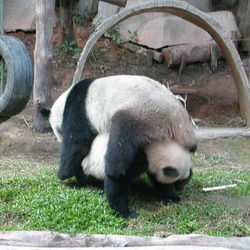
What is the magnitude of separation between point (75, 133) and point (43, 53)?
371cm

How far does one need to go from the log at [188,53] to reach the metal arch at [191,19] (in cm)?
242

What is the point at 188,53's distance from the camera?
12055 mm

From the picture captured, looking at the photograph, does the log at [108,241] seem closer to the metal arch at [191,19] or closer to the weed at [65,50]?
the metal arch at [191,19]

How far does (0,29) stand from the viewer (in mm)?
8250

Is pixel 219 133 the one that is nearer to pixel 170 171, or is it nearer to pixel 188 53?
pixel 188 53

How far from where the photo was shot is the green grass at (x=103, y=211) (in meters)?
5.01

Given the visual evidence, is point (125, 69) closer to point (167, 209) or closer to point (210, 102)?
point (210, 102)

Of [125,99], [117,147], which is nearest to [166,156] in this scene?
[117,147]

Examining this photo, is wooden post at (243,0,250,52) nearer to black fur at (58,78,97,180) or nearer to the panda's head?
black fur at (58,78,97,180)

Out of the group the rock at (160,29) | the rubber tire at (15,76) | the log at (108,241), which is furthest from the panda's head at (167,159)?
the rock at (160,29)

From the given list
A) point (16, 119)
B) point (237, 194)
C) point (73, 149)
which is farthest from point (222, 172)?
point (16, 119)

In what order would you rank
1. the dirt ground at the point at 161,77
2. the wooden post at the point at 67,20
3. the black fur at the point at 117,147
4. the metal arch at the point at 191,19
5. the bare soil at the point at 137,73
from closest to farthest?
the black fur at the point at 117,147
the metal arch at the point at 191,19
the bare soil at the point at 137,73
the dirt ground at the point at 161,77
the wooden post at the point at 67,20

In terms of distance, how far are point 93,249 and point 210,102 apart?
7.75m

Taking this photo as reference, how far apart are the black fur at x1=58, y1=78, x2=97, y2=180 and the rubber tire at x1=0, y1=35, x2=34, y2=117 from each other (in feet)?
2.74
